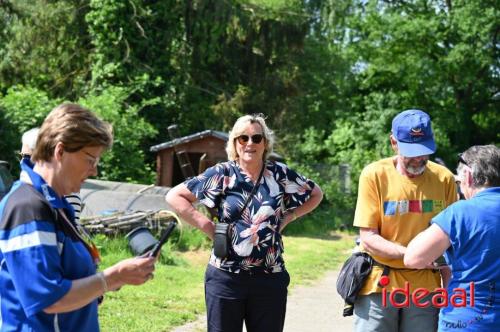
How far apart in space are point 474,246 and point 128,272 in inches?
69.7

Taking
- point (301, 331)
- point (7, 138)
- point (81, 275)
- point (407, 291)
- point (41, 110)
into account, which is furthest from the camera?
point (41, 110)

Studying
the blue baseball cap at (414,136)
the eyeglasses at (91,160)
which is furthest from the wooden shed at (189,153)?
the eyeglasses at (91,160)

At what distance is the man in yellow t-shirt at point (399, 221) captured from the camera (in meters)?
4.23

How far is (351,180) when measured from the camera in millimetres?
27281

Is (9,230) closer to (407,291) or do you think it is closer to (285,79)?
(407,291)

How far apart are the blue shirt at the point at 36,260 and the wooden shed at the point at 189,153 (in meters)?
15.9

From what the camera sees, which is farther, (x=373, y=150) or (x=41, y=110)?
(x=373, y=150)

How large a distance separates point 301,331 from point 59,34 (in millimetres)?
22083

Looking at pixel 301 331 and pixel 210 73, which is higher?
pixel 210 73

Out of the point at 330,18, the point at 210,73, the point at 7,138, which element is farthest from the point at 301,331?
the point at 330,18

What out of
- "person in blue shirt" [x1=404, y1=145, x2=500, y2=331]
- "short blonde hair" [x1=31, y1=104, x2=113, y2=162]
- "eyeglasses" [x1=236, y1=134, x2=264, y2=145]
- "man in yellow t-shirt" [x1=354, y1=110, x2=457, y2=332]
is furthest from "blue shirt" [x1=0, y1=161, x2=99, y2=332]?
"eyeglasses" [x1=236, y1=134, x2=264, y2=145]

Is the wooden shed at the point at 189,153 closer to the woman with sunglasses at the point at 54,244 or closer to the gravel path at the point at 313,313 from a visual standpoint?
the gravel path at the point at 313,313

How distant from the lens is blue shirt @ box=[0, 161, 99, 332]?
252 centimetres

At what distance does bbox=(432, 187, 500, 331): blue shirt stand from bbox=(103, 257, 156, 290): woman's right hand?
5.10 ft
